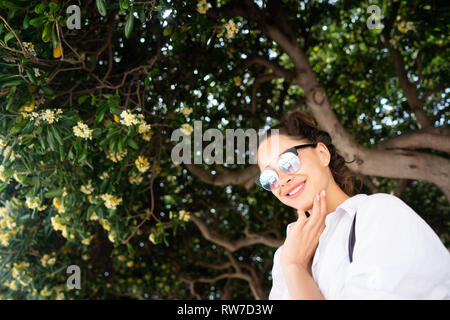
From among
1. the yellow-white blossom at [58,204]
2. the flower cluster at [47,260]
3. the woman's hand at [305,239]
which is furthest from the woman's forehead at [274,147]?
the flower cluster at [47,260]

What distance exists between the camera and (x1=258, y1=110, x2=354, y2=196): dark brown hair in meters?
1.68

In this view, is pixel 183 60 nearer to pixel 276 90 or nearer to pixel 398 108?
pixel 276 90

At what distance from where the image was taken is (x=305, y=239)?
1.42 m

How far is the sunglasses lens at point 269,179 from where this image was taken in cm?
156

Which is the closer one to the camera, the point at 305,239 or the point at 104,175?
the point at 305,239

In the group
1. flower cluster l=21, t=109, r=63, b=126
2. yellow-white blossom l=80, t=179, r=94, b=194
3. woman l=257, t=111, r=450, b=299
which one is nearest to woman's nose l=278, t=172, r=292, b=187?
woman l=257, t=111, r=450, b=299

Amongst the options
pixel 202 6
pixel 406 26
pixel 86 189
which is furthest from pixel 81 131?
pixel 406 26

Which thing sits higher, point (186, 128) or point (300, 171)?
point (186, 128)

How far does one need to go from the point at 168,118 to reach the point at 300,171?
176 cm

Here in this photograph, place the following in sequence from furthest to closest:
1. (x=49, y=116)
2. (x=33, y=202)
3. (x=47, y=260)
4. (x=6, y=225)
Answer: (x=47, y=260) → (x=6, y=225) → (x=33, y=202) → (x=49, y=116)

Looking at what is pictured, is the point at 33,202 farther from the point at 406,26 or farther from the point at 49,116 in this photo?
the point at 406,26

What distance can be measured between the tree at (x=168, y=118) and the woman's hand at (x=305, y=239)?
1345mm

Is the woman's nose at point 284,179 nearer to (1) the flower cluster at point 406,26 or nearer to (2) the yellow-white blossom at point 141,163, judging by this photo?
(2) the yellow-white blossom at point 141,163

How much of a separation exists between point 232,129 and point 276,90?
118cm
